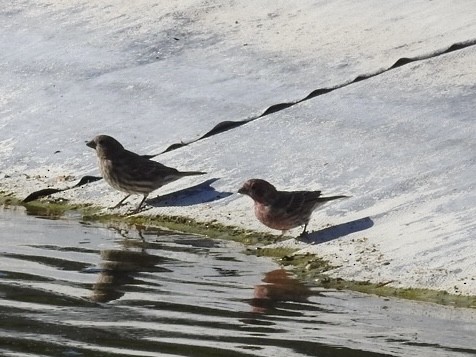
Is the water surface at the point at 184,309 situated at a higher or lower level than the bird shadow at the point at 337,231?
higher

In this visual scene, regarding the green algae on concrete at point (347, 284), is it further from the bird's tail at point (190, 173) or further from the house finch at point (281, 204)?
the bird's tail at point (190, 173)

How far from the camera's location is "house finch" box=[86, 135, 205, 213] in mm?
11234

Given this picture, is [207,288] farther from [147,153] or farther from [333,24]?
[333,24]

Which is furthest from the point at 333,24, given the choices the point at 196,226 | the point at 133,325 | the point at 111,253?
the point at 133,325

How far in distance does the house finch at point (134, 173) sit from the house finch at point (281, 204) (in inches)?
41.7

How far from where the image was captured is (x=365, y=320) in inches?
303

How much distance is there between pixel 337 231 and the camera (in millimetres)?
9883

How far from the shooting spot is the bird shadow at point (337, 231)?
32.0 ft

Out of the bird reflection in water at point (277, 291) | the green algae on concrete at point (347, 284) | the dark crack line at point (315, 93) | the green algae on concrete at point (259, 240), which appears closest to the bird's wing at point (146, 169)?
the green algae on concrete at point (259, 240)

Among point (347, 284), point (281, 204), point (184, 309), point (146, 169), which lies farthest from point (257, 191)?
point (184, 309)

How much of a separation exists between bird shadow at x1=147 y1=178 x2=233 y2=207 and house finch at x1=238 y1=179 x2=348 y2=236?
0.57m

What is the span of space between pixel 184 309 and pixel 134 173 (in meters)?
3.50

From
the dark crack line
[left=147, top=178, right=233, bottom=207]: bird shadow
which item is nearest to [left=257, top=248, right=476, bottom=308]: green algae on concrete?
[left=147, top=178, right=233, bottom=207]: bird shadow

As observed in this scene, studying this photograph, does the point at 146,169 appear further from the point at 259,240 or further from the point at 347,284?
the point at 347,284
